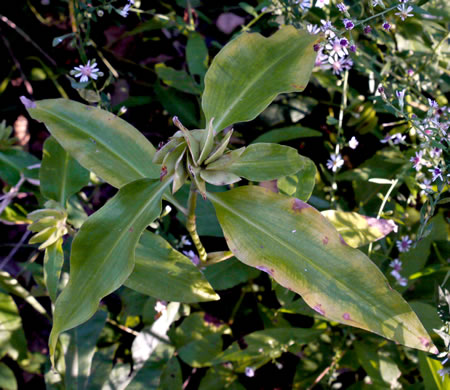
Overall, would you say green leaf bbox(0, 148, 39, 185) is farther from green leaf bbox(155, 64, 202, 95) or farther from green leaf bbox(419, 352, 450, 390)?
green leaf bbox(419, 352, 450, 390)

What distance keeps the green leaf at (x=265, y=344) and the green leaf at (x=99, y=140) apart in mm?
644

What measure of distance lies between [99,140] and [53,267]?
35 cm

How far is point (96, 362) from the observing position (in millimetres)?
1512

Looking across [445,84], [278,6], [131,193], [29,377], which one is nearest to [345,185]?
[445,84]

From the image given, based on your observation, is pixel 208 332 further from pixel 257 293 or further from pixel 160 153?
pixel 160 153

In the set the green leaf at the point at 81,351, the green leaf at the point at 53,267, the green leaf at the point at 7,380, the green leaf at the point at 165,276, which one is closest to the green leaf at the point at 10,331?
the green leaf at the point at 7,380

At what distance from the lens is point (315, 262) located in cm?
93

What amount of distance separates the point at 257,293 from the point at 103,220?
2.97 ft

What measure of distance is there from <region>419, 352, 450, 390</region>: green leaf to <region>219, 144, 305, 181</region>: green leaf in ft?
2.29

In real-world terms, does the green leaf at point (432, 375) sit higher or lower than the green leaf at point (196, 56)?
lower

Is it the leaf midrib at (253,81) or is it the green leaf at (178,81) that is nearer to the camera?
the leaf midrib at (253,81)

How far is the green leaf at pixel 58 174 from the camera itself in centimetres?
134

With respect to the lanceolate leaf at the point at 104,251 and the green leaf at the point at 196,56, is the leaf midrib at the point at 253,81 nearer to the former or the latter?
the lanceolate leaf at the point at 104,251

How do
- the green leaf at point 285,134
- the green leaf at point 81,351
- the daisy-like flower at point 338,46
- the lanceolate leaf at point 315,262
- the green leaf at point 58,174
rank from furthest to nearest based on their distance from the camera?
1. the green leaf at point 285,134
2. the green leaf at point 81,351
3. the green leaf at point 58,174
4. the daisy-like flower at point 338,46
5. the lanceolate leaf at point 315,262
